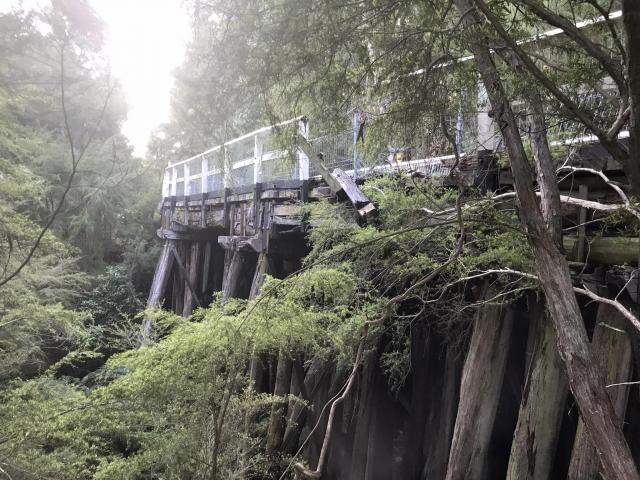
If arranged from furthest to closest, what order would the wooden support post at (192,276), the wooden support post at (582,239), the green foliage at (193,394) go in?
the wooden support post at (192,276), the green foliage at (193,394), the wooden support post at (582,239)

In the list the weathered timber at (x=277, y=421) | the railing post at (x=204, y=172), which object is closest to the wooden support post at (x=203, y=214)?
the railing post at (x=204, y=172)

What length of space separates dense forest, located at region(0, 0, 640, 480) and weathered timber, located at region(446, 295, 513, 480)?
0.01m

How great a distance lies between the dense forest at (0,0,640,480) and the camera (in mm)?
2215

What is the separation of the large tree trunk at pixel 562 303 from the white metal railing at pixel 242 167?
1.24 meters

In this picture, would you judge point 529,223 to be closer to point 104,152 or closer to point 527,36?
point 527,36

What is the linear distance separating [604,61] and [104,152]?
46.6 ft

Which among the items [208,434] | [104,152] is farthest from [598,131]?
[104,152]

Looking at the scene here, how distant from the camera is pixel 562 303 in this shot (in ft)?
6.51

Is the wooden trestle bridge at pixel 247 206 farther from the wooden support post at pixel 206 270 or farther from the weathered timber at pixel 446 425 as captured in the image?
the weathered timber at pixel 446 425

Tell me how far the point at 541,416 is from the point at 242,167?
18.7ft

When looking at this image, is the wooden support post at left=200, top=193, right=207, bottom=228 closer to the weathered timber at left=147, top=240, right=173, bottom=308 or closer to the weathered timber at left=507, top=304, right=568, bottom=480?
the weathered timber at left=147, top=240, right=173, bottom=308

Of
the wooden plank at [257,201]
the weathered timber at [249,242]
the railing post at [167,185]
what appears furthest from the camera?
the railing post at [167,185]

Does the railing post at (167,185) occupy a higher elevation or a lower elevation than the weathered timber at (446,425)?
higher

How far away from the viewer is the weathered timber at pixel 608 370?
9.26 feet
